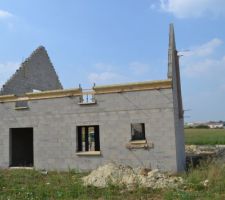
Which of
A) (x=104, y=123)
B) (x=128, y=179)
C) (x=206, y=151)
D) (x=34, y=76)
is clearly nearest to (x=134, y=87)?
(x=104, y=123)

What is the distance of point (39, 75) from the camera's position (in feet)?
84.7

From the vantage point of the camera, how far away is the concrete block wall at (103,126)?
16.6 meters

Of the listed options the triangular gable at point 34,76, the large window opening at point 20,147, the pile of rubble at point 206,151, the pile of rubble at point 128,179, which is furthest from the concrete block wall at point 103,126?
the pile of rubble at point 206,151

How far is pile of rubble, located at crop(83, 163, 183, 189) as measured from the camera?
508 inches

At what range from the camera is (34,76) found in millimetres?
25078

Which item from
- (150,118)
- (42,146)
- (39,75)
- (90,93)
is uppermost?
(39,75)

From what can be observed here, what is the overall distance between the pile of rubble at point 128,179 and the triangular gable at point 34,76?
10.3 meters

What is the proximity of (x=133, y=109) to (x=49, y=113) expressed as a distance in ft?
15.6

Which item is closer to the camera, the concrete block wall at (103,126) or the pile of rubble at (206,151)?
the concrete block wall at (103,126)

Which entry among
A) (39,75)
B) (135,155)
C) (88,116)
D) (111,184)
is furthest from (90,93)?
(39,75)

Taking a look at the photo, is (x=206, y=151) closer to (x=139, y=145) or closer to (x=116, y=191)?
(x=139, y=145)

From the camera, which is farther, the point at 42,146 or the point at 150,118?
the point at 42,146

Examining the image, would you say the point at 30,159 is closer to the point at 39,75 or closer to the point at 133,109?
the point at 39,75

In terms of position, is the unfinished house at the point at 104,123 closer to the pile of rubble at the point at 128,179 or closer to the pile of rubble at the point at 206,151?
the pile of rubble at the point at 128,179
